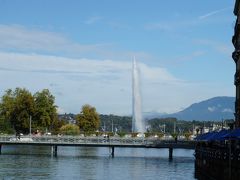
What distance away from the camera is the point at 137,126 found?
597 ft

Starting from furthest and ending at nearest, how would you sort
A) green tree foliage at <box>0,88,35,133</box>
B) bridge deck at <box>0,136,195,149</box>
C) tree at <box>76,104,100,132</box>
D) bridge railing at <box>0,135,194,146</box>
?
tree at <box>76,104,100,132</box> → green tree foliage at <box>0,88,35,133</box> → bridge railing at <box>0,135,194,146</box> → bridge deck at <box>0,136,195,149</box>

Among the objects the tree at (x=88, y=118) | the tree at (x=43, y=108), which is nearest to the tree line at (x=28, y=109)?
the tree at (x=43, y=108)

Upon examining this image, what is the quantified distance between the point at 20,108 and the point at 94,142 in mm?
41219

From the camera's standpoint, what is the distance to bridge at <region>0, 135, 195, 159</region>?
5113 inches

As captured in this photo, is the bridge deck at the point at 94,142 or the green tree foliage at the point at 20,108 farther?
the green tree foliage at the point at 20,108

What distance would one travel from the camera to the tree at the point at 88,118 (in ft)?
644

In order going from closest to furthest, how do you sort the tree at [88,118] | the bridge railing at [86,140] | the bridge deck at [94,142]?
the bridge deck at [94,142], the bridge railing at [86,140], the tree at [88,118]

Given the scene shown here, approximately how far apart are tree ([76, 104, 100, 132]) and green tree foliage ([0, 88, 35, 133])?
27774mm

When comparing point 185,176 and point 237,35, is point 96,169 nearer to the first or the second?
point 185,176

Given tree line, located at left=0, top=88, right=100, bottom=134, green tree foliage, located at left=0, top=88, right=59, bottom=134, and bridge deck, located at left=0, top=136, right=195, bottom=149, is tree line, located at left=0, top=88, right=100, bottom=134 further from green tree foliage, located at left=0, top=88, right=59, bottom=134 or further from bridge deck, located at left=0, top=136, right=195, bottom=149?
bridge deck, located at left=0, top=136, right=195, bottom=149

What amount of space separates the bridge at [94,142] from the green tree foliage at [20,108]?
31503mm

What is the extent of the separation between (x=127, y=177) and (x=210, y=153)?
12387 mm

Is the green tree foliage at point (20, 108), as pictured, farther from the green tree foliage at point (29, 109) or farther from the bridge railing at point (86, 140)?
the bridge railing at point (86, 140)

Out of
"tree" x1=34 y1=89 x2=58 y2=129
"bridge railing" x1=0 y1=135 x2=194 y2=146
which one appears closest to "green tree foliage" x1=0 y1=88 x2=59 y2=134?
"tree" x1=34 y1=89 x2=58 y2=129
